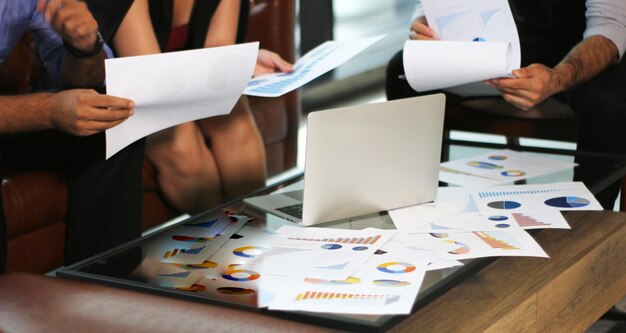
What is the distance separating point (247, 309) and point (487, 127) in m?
1.69

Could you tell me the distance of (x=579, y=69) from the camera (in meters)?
2.51

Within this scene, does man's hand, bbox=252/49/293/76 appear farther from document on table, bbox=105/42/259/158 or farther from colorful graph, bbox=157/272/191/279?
colorful graph, bbox=157/272/191/279

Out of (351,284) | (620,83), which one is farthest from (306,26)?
(351,284)

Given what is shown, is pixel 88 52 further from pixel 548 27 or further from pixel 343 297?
pixel 548 27

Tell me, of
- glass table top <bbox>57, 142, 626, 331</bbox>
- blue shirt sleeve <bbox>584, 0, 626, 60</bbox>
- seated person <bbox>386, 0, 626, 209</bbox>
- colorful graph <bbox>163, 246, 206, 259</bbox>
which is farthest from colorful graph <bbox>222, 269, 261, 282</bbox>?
blue shirt sleeve <bbox>584, 0, 626, 60</bbox>

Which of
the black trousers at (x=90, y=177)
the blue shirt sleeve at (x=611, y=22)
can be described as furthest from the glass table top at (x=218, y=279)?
the blue shirt sleeve at (x=611, y=22)

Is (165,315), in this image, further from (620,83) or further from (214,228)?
(620,83)

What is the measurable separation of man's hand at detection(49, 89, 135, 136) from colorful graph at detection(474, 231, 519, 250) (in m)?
0.73

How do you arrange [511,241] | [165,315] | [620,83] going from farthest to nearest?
[620,83], [511,241], [165,315]

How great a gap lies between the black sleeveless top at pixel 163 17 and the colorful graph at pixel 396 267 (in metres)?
1.13

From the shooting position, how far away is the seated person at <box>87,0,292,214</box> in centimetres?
242

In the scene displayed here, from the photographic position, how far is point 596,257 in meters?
1.70

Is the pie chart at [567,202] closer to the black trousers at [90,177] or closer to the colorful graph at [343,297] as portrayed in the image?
the colorful graph at [343,297]

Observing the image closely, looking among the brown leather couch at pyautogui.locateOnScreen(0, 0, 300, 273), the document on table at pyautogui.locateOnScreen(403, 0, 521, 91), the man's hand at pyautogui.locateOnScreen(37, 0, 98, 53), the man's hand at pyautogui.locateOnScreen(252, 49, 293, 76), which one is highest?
the man's hand at pyautogui.locateOnScreen(37, 0, 98, 53)
